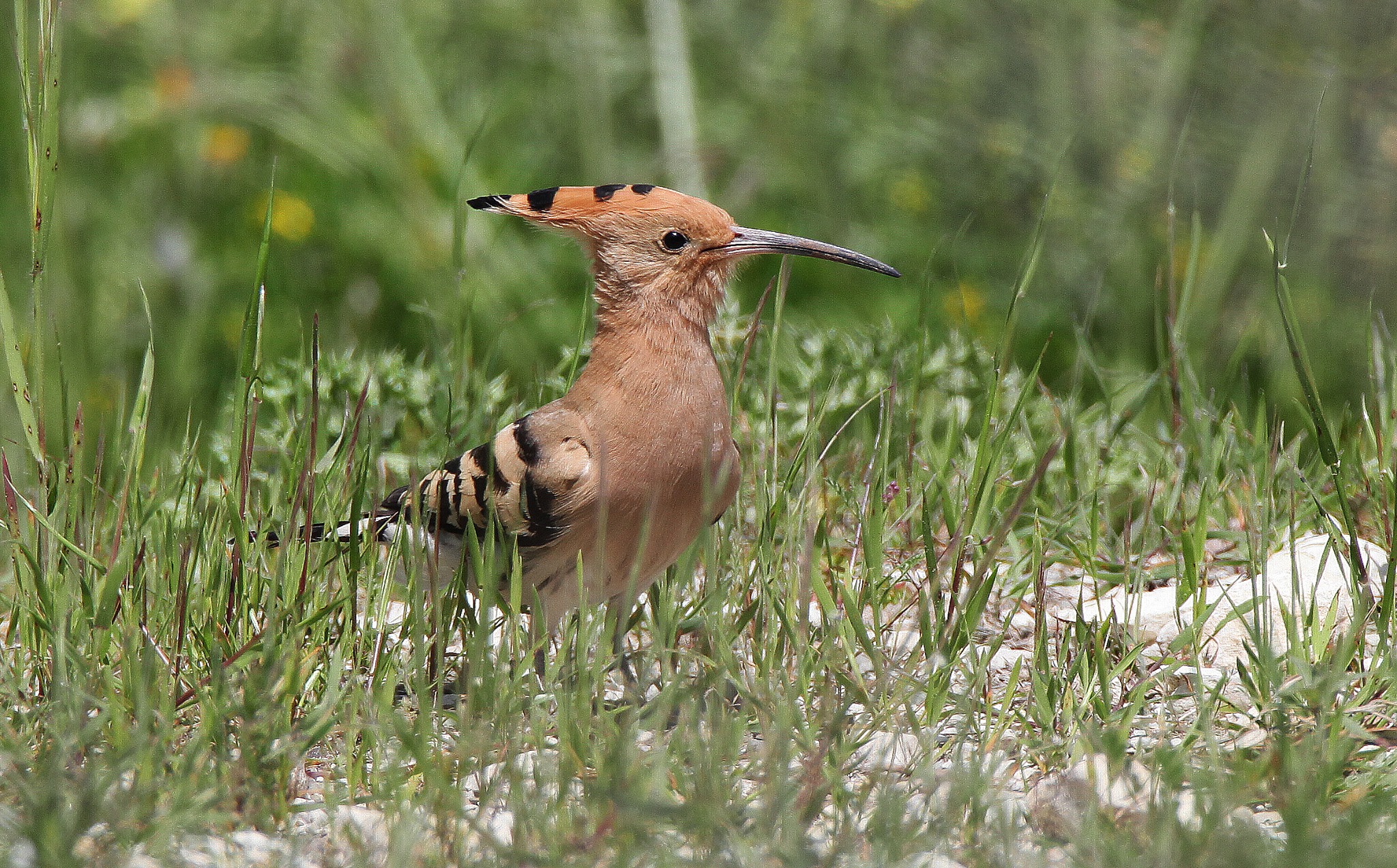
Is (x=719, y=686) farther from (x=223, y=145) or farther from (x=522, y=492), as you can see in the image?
(x=223, y=145)

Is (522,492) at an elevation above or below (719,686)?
above

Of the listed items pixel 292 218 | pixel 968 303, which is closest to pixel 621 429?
pixel 968 303

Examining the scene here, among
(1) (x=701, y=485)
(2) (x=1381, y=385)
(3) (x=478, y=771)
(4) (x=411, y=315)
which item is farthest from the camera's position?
(4) (x=411, y=315)

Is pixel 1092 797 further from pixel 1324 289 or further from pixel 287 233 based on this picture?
pixel 287 233

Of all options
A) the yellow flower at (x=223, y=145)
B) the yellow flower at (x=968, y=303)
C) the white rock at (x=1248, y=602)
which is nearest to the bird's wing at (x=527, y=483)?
the white rock at (x=1248, y=602)

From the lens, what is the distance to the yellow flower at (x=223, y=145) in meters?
5.78

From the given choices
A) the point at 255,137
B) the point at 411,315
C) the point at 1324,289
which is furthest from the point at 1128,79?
the point at 255,137

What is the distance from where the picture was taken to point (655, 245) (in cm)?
278

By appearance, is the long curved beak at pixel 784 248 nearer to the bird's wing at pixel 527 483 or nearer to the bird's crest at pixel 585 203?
the bird's crest at pixel 585 203

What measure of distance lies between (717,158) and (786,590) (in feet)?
10.4

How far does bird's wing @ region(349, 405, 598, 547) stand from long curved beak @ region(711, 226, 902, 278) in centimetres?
46

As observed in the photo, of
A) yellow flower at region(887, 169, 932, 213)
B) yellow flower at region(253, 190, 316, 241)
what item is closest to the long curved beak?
yellow flower at region(887, 169, 932, 213)

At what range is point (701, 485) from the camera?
2582 millimetres

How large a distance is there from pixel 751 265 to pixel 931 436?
6.28 ft
